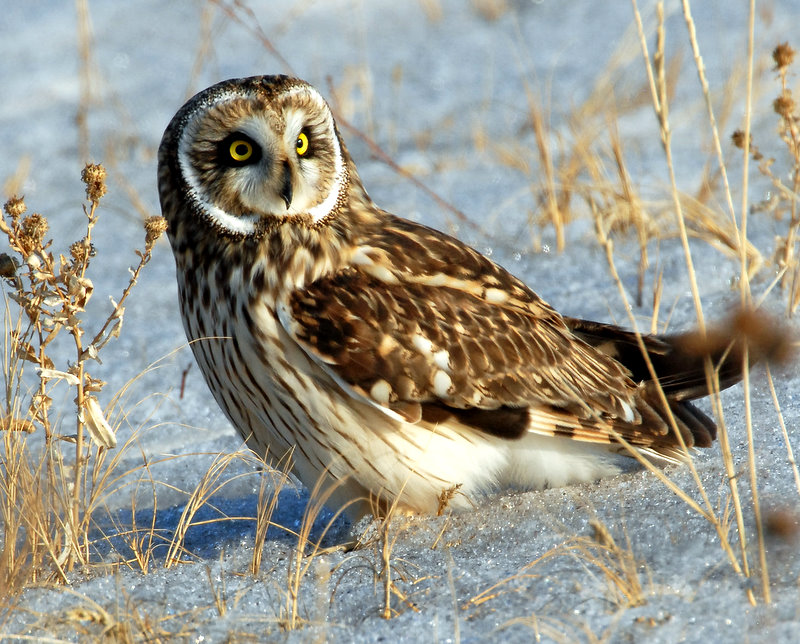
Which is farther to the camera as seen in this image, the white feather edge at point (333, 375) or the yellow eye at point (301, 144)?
the yellow eye at point (301, 144)

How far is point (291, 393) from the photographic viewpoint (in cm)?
272

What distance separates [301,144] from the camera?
2.82m

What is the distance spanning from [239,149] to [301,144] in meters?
0.17

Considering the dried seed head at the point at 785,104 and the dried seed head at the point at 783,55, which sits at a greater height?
the dried seed head at the point at 783,55

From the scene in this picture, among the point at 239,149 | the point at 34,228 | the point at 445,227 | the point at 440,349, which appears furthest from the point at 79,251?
the point at 445,227

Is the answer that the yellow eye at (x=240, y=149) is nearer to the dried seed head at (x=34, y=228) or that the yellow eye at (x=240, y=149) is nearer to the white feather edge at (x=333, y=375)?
the white feather edge at (x=333, y=375)

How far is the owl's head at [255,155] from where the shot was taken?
273 centimetres

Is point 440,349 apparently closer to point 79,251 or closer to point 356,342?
point 356,342

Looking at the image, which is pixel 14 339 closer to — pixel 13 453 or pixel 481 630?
pixel 13 453

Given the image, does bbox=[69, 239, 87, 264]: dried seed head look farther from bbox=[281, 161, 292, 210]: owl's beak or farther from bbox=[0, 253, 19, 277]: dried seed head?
bbox=[281, 161, 292, 210]: owl's beak

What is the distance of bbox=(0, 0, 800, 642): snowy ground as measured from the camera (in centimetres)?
219

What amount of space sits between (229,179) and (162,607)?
44.2 inches

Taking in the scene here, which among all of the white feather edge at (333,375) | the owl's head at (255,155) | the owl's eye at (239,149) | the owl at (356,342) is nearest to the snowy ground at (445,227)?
the owl at (356,342)

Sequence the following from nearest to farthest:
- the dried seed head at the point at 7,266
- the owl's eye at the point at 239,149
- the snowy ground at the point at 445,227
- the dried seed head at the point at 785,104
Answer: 1. the snowy ground at the point at 445,227
2. the dried seed head at the point at 7,266
3. the owl's eye at the point at 239,149
4. the dried seed head at the point at 785,104
